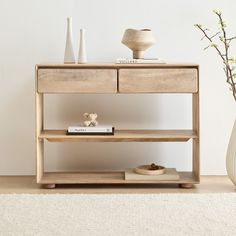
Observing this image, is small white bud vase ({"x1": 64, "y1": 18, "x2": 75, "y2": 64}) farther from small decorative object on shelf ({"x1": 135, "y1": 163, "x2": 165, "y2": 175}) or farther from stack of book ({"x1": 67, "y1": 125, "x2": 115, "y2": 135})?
small decorative object on shelf ({"x1": 135, "y1": 163, "x2": 165, "y2": 175})

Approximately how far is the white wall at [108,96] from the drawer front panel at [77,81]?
0.38 metres

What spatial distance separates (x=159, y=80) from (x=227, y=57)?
57 cm

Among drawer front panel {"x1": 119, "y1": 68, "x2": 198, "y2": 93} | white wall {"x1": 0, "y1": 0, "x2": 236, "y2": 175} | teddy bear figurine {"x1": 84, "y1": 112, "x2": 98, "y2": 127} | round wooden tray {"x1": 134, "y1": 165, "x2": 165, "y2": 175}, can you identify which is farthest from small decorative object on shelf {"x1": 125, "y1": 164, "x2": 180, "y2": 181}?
drawer front panel {"x1": 119, "y1": 68, "x2": 198, "y2": 93}

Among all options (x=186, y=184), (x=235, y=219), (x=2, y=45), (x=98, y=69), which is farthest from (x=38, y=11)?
(x=235, y=219)

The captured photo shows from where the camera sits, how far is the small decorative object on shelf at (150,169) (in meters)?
3.71

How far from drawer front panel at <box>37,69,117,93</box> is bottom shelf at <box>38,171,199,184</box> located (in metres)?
0.51

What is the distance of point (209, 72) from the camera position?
13.1 ft

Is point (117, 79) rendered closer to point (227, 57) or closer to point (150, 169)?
point (150, 169)

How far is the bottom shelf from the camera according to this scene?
3.65 m

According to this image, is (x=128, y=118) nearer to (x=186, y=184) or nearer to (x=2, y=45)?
(x=186, y=184)

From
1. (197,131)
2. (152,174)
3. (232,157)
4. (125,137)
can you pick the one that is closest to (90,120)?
(125,137)

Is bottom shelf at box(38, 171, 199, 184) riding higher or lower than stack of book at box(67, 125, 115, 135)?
lower

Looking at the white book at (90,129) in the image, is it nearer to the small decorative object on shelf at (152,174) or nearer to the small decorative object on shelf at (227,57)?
the small decorative object on shelf at (152,174)

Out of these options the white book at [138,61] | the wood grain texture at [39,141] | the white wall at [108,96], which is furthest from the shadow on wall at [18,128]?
the white book at [138,61]
